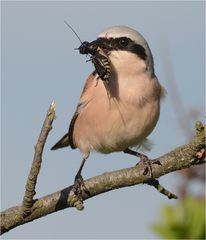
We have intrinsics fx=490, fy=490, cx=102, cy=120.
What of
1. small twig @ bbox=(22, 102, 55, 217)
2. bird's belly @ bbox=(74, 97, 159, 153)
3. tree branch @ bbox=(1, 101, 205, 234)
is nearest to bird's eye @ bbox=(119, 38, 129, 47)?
bird's belly @ bbox=(74, 97, 159, 153)

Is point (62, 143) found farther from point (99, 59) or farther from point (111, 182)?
point (111, 182)

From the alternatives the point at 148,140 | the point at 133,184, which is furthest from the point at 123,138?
the point at 133,184

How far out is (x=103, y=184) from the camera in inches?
115

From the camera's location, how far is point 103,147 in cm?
445

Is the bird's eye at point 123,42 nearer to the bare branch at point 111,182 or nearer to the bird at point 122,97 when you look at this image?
the bird at point 122,97

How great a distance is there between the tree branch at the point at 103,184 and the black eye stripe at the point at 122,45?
4.35ft

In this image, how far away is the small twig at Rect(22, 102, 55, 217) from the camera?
6.72ft

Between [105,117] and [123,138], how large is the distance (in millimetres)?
258

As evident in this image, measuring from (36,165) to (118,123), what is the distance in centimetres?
201

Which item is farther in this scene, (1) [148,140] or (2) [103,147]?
(1) [148,140]

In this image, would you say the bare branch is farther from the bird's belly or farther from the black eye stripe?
the black eye stripe

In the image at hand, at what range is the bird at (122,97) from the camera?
4.16 meters

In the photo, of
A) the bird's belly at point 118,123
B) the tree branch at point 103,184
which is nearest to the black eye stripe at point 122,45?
the bird's belly at point 118,123

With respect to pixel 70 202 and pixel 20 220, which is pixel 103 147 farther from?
pixel 20 220
